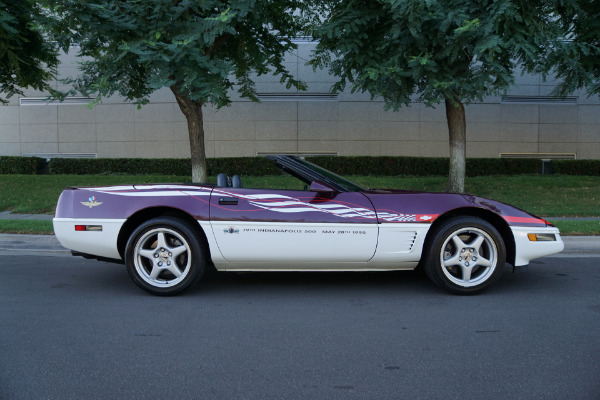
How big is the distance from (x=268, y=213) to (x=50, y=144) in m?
18.1

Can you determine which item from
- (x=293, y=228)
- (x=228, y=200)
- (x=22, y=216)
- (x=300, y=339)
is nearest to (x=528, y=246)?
(x=293, y=228)

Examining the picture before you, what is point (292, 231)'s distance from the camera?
14.8 ft

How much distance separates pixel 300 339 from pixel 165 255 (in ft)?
5.73

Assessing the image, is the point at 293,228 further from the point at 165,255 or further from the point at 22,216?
the point at 22,216

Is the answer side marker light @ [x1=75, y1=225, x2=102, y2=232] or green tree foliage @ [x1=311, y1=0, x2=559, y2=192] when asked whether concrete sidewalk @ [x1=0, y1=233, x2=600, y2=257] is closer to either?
side marker light @ [x1=75, y1=225, x2=102, y2=232]

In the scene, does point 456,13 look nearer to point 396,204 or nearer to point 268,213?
point 396,204

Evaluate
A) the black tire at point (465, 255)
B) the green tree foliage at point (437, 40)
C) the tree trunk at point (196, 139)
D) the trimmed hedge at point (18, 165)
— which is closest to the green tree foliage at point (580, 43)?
the green tree foliage at point (437, 40)

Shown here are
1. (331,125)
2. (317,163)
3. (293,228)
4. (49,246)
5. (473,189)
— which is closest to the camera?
(293,228)

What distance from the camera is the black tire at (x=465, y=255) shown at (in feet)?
15.0

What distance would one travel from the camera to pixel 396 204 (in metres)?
4.61

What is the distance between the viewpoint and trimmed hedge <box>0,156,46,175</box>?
58.0 ft

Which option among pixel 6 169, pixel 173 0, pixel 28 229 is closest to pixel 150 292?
pixel 28 229

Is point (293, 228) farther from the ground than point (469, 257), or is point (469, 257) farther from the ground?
point (293, 228)

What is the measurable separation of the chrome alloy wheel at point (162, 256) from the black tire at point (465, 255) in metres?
2.36
